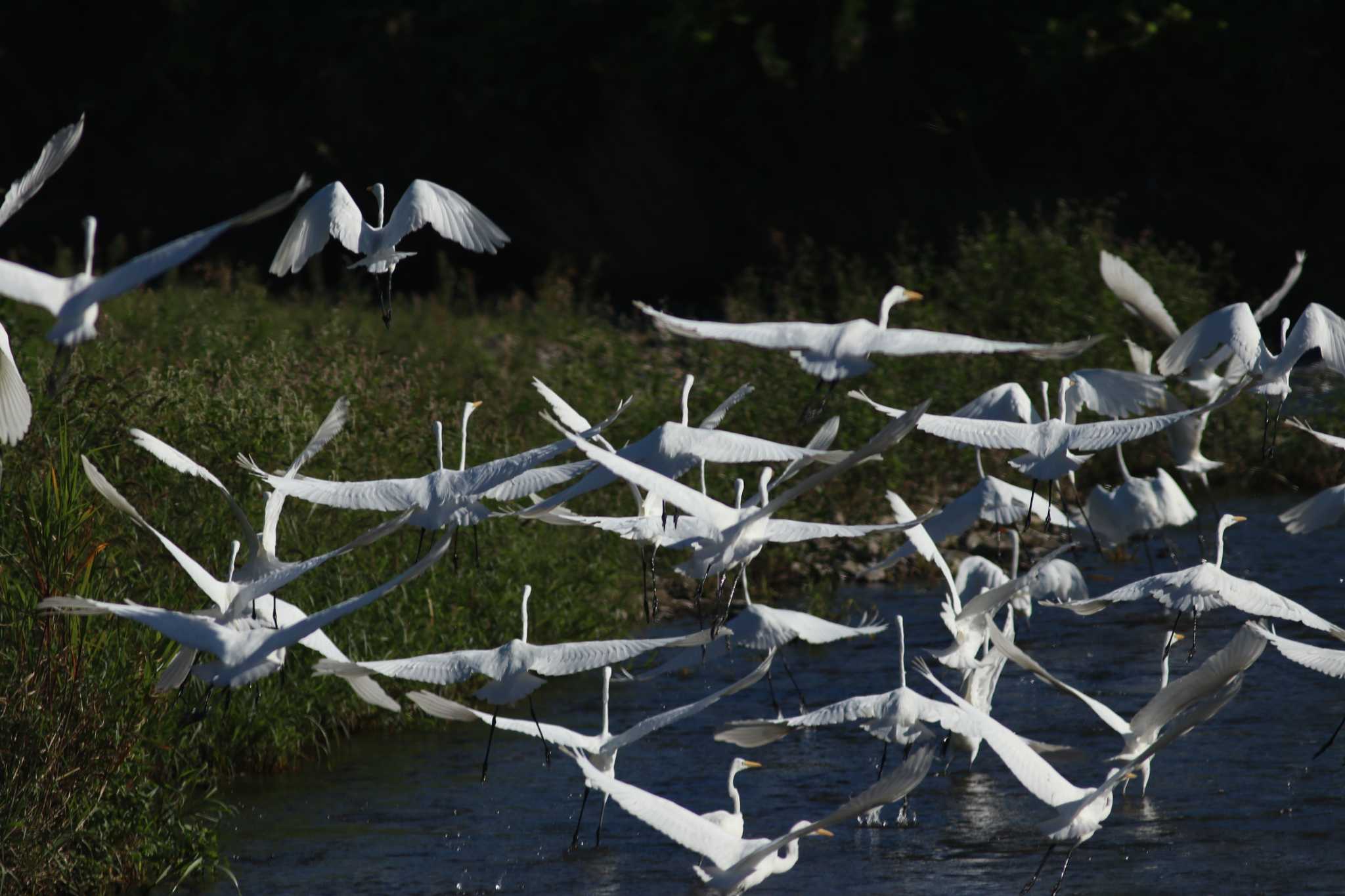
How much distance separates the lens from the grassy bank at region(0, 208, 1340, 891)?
5453 millimetres

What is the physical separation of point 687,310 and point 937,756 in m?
12.0

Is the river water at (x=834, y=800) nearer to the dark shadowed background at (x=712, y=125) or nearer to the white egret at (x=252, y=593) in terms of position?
the white egret at (x=252, y=593)

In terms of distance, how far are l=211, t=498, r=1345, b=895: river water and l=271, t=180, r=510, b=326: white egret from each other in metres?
2.19

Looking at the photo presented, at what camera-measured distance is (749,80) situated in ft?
66.8

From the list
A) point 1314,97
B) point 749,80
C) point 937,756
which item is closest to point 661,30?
point 749,80

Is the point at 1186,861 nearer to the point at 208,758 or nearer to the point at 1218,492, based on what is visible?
the point at 208,758

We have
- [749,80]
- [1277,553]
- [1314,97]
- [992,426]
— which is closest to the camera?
[992,426]

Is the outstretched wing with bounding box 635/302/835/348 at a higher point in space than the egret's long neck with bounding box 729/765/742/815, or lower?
higher

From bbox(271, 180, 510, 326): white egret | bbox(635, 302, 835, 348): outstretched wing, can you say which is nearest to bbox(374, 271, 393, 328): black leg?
bbox(271, 180, 510, 326): white egret

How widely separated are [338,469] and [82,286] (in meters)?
3.48

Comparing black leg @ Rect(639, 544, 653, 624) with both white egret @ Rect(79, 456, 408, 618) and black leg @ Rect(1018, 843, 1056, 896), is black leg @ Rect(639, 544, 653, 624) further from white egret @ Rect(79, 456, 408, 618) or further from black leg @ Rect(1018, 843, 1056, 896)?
black leg @ Rect(1018, 843, 1056, 896)

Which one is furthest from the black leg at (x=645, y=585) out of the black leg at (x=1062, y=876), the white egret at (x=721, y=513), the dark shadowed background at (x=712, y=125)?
the dark shadowed background at (x=712, y=125)

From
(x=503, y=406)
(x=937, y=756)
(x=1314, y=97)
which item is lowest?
(x=937, y=756)

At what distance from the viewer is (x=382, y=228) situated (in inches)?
213
